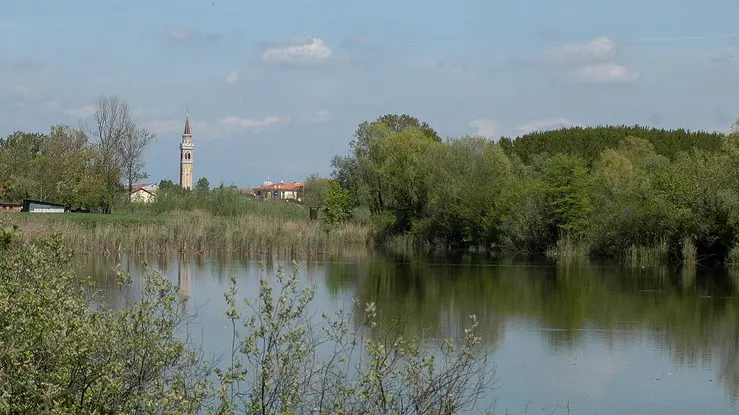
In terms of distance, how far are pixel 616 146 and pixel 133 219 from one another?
3330cm

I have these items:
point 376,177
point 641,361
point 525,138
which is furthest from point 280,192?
point 641,361

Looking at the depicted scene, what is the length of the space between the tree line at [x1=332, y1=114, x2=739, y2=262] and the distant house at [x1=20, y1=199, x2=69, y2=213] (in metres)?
13.3

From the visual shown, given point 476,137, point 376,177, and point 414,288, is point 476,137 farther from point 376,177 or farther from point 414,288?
point 414,288

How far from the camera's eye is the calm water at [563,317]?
11719mm

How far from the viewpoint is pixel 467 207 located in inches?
1670

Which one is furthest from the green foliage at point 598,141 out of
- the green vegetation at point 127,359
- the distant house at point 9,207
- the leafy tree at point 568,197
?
the green vegetation at point 127,359

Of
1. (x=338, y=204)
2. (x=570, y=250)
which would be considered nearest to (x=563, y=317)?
(x=570, y=250)

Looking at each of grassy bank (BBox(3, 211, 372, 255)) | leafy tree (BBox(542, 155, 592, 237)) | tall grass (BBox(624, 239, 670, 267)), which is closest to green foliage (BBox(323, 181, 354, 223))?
grassy bank (BBox(3, 211, 372, 255))

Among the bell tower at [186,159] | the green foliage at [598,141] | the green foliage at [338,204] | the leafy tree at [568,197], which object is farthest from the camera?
the bell tower at [186,159]

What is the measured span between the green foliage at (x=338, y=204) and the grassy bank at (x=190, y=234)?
1120cm

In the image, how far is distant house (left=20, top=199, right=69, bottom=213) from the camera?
3997 centimetres

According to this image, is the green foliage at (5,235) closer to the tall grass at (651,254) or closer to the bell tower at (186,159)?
the tall grass at (651,254)

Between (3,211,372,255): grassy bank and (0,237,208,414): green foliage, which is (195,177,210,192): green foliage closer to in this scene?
(3,211,372,255): grassy bank

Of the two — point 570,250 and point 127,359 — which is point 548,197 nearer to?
point 570,250
